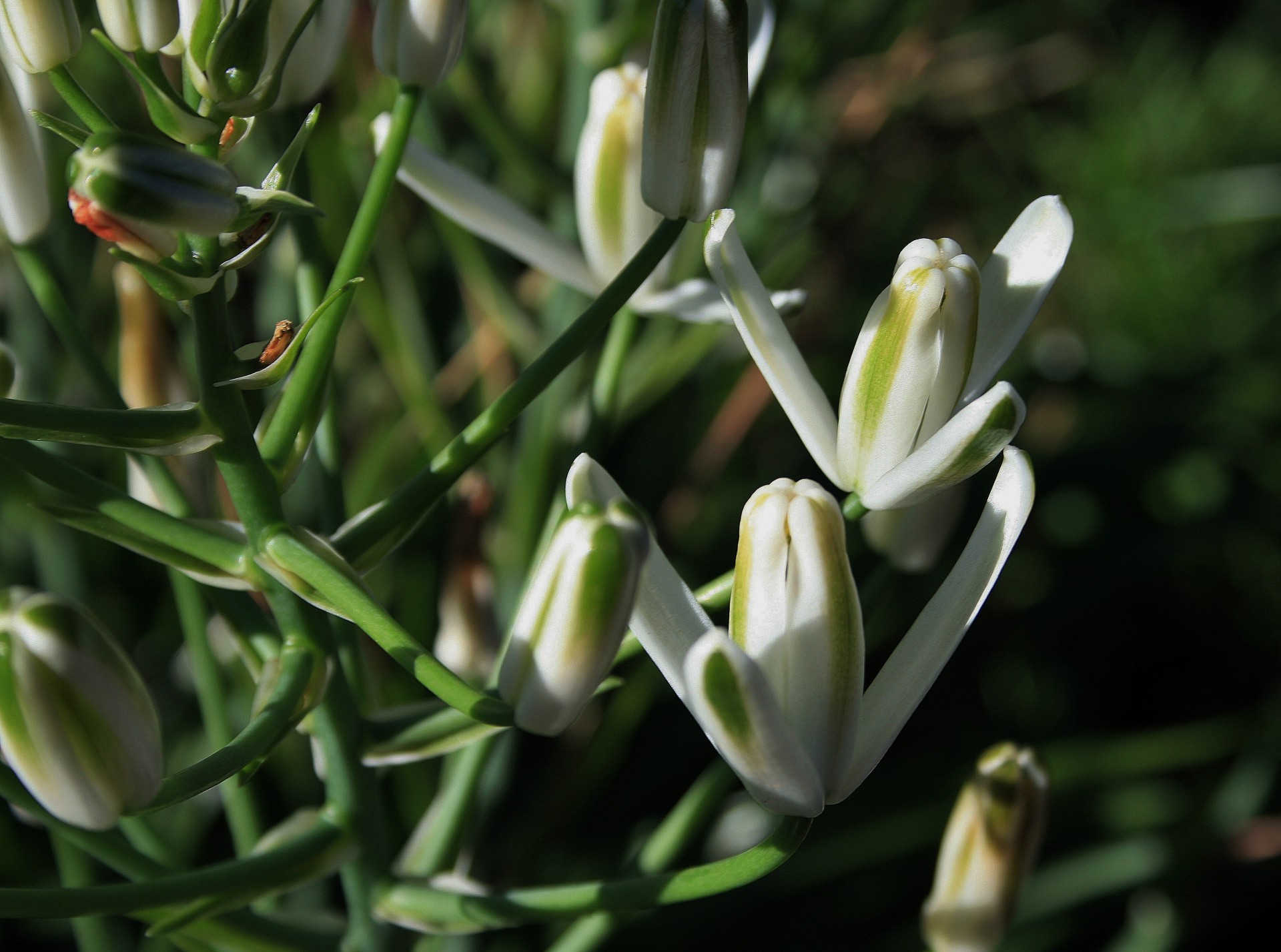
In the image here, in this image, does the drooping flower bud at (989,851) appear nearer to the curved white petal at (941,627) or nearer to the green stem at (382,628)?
the curved white petal at (941,627)

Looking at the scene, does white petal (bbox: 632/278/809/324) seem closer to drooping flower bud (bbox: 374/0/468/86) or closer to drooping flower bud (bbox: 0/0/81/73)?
drooping flower bud (bbox: 374/0/468/86)

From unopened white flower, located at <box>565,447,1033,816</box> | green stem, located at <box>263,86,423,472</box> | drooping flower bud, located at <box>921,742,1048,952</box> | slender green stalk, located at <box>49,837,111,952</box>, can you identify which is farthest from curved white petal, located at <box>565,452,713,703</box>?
slender green stalk, located at <box>49,837,111,952</box>

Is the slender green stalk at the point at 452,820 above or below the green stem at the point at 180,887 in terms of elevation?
below

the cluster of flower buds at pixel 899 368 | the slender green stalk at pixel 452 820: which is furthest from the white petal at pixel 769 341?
the slender green stalk at pixel 452 820

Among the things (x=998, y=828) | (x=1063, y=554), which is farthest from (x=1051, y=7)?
(x=998, y=828)

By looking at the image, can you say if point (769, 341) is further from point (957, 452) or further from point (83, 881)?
point (83, 881)

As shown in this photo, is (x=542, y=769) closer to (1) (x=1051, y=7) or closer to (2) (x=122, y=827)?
(2) (x=122, y=827)

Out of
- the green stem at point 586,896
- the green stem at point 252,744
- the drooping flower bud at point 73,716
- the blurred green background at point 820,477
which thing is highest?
the drooping flower bud at point 73,716
